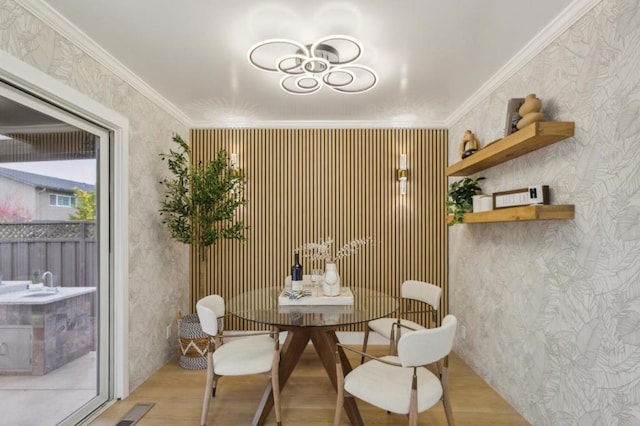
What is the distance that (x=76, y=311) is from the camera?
7.68 ft

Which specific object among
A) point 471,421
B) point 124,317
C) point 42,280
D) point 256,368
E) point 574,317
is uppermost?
point 42,280

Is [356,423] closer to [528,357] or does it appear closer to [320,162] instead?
[528,357]

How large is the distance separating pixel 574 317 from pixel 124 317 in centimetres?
323

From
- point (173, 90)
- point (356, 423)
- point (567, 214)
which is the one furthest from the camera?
point (173, 90)

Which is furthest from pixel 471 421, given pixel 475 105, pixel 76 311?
pixel 76 311

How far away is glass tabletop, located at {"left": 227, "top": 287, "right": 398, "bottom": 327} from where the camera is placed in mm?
2121

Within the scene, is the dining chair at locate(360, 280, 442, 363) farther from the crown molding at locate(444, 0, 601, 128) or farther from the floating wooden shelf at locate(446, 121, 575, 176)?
the crown molding at locate(444, 0, 601, 128)

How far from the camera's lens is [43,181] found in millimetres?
2100

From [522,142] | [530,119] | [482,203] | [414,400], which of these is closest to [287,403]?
[414,400]

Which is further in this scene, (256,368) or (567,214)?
(256,368)

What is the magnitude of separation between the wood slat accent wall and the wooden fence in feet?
5.11

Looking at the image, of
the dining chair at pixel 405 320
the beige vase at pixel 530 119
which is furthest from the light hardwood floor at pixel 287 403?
the beige vase at pixel 530 119

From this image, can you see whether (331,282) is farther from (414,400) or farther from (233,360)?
(414,400)

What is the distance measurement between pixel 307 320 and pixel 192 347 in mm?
1707
